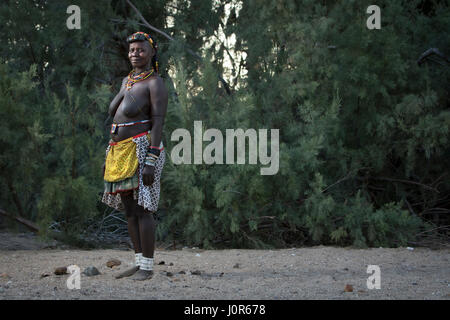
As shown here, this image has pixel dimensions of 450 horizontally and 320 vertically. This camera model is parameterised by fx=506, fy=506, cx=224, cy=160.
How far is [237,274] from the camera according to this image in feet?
14.6

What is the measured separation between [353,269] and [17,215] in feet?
12.9

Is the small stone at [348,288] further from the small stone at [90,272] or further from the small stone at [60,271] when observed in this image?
the small stone at [60,271]

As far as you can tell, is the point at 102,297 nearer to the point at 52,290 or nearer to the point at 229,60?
the point at 52,290

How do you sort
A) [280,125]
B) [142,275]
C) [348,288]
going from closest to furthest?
[348,288], [142,275], [280,125]

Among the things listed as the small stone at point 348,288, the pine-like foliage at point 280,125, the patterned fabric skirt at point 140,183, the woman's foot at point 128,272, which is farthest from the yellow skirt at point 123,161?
the pine-like foliage at point 280,125

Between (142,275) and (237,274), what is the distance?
0.91 metres

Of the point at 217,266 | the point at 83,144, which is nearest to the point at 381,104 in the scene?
the point at 217,266

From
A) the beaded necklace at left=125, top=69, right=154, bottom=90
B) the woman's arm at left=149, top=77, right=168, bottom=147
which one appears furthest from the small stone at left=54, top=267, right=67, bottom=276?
the beaded necklace at left=125, top=69, right=154, bottom=90

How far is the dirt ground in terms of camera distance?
3.52 meters

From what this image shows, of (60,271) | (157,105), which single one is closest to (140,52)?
(157,105)

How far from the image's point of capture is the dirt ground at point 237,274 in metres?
3.52

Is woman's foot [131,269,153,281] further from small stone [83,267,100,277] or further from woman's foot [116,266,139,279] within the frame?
small stone [83,267,100,277]

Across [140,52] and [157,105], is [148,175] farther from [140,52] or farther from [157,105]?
[140,52]

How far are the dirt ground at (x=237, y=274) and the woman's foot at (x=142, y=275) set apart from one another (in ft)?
0.20
